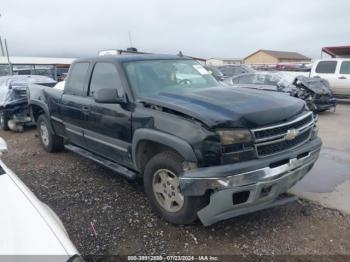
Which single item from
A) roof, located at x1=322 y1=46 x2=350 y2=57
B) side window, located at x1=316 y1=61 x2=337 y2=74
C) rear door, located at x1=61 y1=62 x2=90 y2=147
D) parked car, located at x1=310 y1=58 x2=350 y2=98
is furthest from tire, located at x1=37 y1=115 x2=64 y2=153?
roof, located at x1=322 y1=46 x2=350 y2=57

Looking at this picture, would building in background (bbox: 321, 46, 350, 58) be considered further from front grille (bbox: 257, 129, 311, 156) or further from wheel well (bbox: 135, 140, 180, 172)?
wheel well (bbox: 135, 140, 180, 172)

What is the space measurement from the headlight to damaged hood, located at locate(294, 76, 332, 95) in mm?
9240

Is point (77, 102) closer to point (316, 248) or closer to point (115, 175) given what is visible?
point (115, 175)

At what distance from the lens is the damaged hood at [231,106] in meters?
3.01

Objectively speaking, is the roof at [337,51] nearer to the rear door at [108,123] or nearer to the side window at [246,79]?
the side window at [246,79]

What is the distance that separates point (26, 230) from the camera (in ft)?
5.99

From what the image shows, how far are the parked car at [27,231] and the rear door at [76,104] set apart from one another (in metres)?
2.67

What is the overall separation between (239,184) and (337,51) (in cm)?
1802

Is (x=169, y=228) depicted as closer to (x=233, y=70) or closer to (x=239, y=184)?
(x=239, y=184)

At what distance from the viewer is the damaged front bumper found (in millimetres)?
2869

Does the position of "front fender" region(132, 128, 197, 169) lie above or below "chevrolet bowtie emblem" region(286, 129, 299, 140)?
below

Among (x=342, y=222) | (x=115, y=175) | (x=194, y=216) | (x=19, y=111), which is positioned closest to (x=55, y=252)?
(x=194, y=216)

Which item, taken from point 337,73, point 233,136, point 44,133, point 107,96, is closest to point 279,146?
point 233,136

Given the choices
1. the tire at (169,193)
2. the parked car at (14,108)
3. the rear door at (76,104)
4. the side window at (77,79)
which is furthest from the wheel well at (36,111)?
the tire at (169,193)
